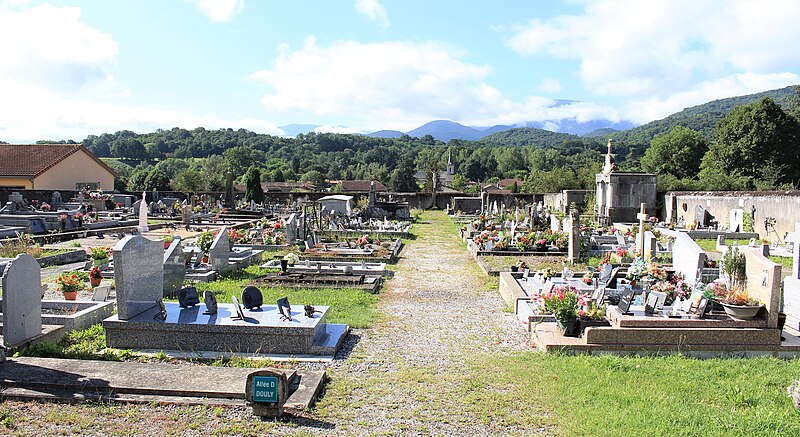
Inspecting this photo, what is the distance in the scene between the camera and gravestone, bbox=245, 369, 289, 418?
5.29 metres

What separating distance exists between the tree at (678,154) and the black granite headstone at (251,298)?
181 feet

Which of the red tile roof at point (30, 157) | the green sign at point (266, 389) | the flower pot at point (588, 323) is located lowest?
the flower pot at point (588, 323)

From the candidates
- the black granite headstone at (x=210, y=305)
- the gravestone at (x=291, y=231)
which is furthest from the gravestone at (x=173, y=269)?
the gravestone at (x=291, y=231)

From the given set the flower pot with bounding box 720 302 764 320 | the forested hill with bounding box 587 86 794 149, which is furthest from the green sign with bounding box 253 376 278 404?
the forested hill with bounding box 587 86 794 149

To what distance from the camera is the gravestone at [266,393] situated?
17.4 feet

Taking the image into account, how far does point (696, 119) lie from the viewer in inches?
5044

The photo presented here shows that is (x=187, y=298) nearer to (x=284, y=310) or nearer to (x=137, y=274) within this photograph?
(x=137, y=274)

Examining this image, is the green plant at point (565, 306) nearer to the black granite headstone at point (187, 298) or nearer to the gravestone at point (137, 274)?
the black granite headstone at point (187, 298)

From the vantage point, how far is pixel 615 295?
9.77m

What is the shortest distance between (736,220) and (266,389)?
23.3m

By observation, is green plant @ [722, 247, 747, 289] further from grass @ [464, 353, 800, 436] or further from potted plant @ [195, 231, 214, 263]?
potted plant @ [195, 231, 214, 263]

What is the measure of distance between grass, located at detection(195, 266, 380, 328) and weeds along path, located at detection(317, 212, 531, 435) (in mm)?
289

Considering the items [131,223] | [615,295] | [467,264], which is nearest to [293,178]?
[131,223]

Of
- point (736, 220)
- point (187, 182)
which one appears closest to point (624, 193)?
point (736, 220)
